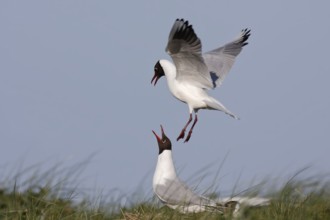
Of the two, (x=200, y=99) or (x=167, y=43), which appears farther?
(x=200, y=99)

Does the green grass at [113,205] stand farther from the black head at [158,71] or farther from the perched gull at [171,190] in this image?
the black head at [158,71]

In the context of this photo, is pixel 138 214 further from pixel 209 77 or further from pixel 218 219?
pixel 209 77

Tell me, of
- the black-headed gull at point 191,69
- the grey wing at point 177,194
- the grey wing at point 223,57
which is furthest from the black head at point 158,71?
the grey wing at point 177,194

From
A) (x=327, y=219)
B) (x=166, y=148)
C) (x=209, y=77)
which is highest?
(x=209, y=77)

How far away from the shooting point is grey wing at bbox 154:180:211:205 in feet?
21.1

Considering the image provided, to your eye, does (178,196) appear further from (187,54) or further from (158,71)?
(158,71)

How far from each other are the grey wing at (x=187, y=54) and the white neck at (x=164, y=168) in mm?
1952

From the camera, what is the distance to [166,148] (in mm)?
7438

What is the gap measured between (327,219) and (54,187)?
8.77 feet

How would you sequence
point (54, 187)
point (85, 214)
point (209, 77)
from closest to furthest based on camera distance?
point (85, 214), point (54, 187), point (209, 77)

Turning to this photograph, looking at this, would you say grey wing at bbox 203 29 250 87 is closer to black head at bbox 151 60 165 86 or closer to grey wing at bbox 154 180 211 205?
black head at bbox 151 60 165 86

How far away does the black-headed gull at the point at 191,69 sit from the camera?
882 centimetres

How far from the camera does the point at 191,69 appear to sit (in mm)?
9492

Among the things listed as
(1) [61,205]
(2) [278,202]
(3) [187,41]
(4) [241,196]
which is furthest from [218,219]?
(3) [187,41]
